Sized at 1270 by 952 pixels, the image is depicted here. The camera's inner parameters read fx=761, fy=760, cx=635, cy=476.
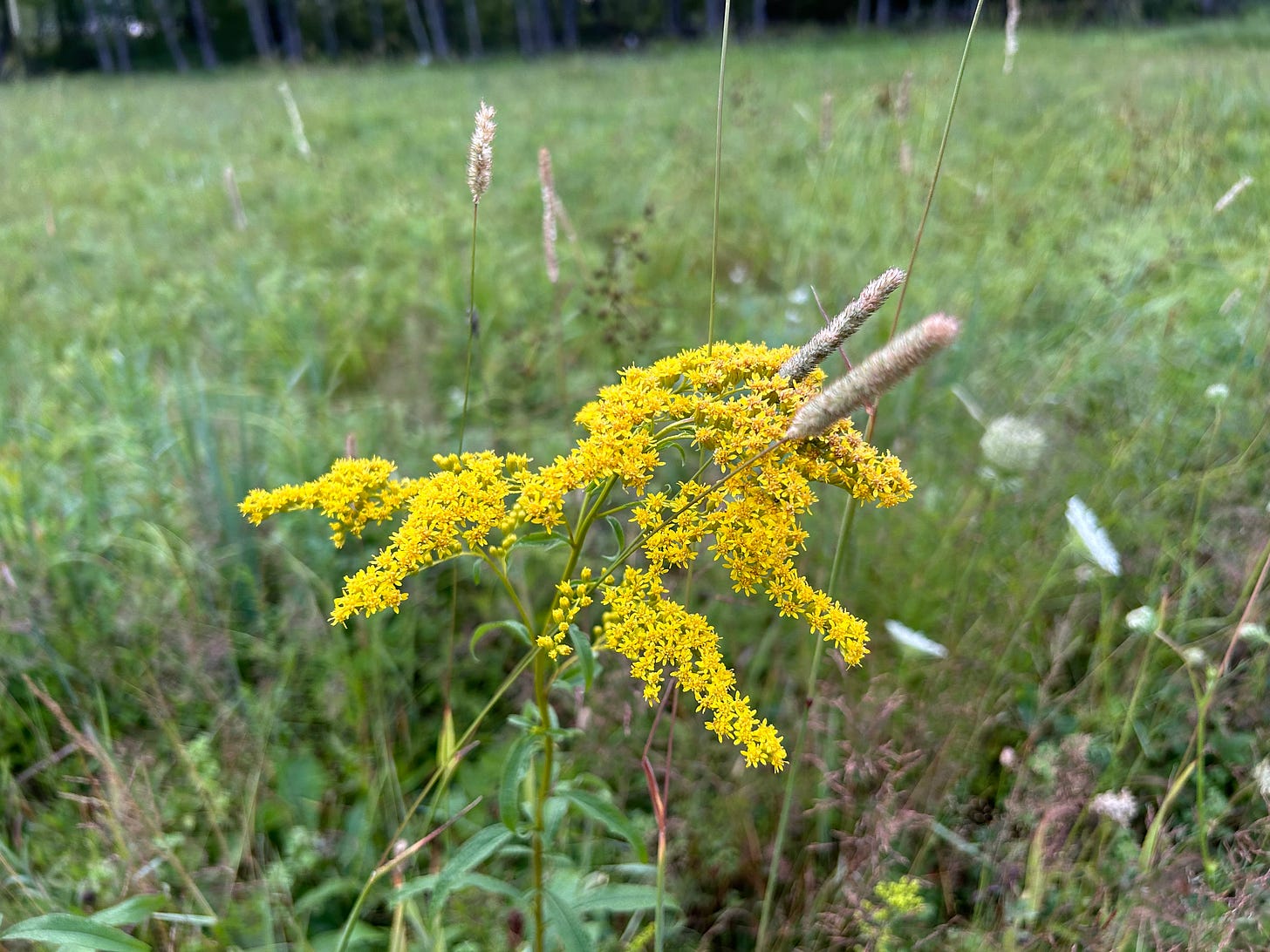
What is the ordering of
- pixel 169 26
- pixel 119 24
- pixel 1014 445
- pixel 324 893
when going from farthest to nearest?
pixel 119 24, pixel 169 26, pixel 1014 445, pixel 324 893

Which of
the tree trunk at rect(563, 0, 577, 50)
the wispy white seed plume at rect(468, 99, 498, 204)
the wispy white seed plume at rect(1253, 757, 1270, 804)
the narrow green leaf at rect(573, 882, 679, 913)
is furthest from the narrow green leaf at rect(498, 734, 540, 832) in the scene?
the tree trunk at rect(563, 0, 577, 50)

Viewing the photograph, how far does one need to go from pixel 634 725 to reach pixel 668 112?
929 centimetres

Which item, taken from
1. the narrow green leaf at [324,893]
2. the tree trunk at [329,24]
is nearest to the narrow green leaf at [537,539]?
Answer: the narrow green leaf at [324,893]

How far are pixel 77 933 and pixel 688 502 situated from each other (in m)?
1.27

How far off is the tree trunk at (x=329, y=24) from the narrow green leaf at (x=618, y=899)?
111ft

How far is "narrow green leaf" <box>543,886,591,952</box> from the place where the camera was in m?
1.39

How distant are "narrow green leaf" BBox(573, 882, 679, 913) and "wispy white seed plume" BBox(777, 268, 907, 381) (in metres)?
1.08

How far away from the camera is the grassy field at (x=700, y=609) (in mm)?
1828

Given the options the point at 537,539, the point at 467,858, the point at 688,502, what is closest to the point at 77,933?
the point at 467,858

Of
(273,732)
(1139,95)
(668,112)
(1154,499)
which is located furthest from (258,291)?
(1139,95)

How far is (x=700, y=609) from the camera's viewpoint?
8.18ft

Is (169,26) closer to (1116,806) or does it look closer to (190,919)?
(190,919)

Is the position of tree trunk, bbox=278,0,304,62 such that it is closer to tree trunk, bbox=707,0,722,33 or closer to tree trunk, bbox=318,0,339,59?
tree trunk, bbox=318,0,339,59

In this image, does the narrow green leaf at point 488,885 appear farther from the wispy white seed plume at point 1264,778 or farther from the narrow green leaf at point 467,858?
the wispy white seed plume at point 1264,778
